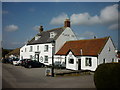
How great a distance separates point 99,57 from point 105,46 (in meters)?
2.46

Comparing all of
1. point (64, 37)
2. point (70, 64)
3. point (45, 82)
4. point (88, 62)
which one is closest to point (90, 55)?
point (88, 62)

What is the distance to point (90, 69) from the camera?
2461cm

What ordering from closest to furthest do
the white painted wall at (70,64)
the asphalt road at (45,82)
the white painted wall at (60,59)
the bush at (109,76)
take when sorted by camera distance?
the bush at (109,76) < the asphalt road at (45,82) < the white painted wall at (70,64) < the white painted wall at (60,59)

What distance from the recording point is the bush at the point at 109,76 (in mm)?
9898

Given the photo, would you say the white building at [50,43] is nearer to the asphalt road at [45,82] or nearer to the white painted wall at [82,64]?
the white painted wall at [82,64]

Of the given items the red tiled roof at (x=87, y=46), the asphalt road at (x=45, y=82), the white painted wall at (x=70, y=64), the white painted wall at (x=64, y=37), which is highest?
the white painted wall at (x=64, y=37)

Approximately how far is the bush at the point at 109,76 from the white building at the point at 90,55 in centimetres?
1335

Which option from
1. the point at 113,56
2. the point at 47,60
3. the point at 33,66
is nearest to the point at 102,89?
the point at 113,56

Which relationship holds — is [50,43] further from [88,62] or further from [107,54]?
[107,54]

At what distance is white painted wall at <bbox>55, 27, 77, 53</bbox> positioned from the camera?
108ft

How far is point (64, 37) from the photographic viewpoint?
3412 cm

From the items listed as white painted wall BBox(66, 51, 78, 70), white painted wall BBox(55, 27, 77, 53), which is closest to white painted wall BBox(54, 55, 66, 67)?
white painted wall BBox(66, 51, 78, 70)

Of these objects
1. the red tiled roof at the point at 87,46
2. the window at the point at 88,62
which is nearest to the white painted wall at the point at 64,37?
the red tiled roof at the point at 87,46

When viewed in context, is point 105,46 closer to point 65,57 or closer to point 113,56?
point 113,56
